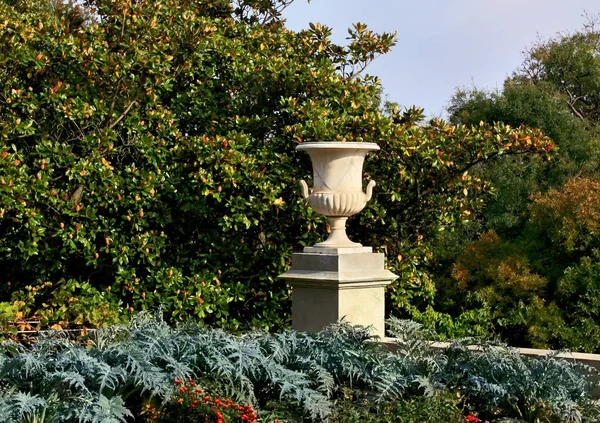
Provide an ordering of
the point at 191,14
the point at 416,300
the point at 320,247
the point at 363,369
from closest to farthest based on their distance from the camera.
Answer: the point at 363,369
the point at 320,247
the point at 191,14
the point at 416,300

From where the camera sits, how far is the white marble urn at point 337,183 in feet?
28.5

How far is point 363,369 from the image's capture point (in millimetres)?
6207

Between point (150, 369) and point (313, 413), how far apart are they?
105 centimetres

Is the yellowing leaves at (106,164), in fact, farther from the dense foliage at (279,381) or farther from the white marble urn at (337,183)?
the dense foliage at (279,381)

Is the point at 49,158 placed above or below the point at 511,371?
above

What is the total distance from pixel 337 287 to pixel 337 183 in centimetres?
105

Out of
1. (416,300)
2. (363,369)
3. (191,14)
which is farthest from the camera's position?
(416,300)

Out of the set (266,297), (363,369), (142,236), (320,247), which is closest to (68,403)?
(363,369)

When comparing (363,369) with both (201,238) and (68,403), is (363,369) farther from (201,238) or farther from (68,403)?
(201,238)

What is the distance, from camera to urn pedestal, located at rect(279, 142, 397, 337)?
8.37 metres

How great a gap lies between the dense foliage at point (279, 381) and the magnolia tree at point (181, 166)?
→ 3.64m

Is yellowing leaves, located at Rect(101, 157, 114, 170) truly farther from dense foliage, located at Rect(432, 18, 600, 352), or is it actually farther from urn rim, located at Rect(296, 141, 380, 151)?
dense foliage, located at Rect(432, 18, 600, 352)

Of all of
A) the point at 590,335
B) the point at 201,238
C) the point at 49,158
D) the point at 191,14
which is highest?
the point at 191,14

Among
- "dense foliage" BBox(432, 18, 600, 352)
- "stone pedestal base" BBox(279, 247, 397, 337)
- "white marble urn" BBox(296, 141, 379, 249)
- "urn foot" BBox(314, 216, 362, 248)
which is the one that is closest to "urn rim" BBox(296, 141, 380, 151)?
"white marble urn" BBox(296, 141, 379, 249)
